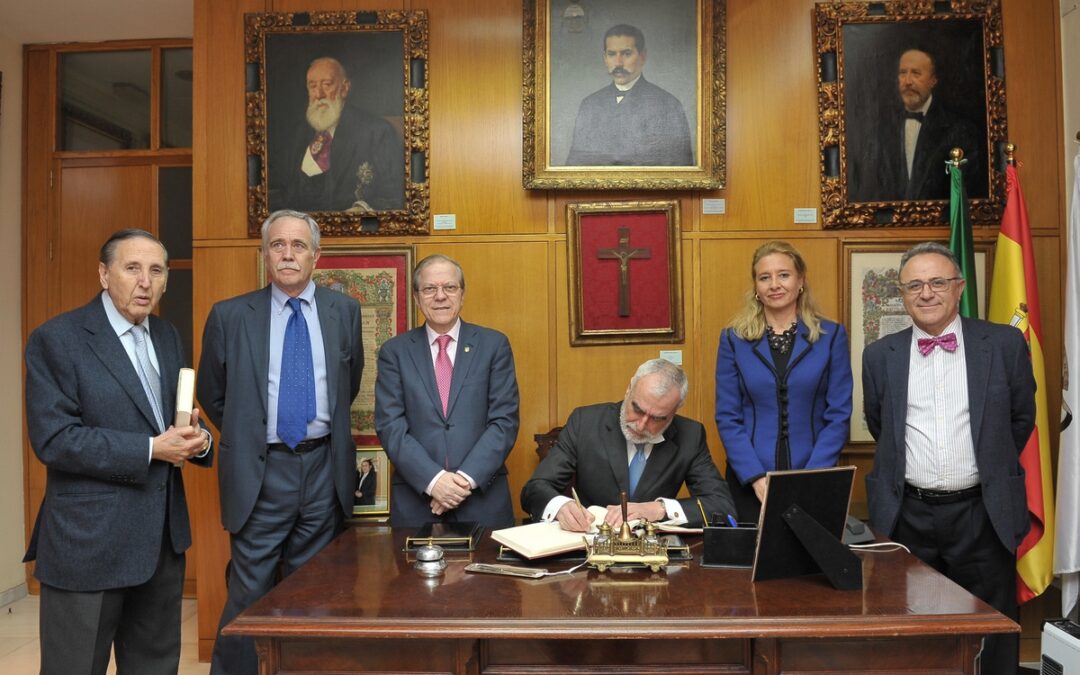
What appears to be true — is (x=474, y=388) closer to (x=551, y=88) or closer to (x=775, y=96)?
(x=551, y=88)

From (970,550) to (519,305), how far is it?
245 cm

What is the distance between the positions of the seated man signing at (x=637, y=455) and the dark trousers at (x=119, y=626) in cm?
128

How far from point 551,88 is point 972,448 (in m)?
2.70

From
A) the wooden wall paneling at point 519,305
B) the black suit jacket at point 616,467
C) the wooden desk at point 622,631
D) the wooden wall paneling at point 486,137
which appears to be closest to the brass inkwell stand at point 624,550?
the wooden desk at point 622,631

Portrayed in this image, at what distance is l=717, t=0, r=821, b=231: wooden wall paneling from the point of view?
4.80 metres

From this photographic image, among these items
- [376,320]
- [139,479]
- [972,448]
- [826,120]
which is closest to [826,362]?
[972,448]

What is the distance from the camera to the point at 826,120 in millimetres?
4742

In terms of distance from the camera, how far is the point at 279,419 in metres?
3.55

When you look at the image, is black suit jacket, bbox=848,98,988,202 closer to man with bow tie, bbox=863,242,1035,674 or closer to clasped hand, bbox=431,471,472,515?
man with bow tie, bbox=863,242,1035,674

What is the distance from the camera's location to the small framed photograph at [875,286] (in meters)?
4.75

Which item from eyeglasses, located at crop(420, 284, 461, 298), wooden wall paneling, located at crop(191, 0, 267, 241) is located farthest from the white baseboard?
eyeglasses, located at crop(420, 284, 461, 298)

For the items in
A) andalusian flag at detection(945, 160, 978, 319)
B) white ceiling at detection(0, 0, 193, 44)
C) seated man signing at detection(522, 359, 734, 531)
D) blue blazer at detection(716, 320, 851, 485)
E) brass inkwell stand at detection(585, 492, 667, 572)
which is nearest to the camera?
brass inkwell stand at detection(585, 492, 667, 572)

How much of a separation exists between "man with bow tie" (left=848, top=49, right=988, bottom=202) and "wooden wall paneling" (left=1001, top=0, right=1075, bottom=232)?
0.26m

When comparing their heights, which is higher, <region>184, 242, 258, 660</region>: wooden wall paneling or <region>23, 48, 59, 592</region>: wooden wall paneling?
<region>23, 48, 59, 592</region>: wooden wall paneling
